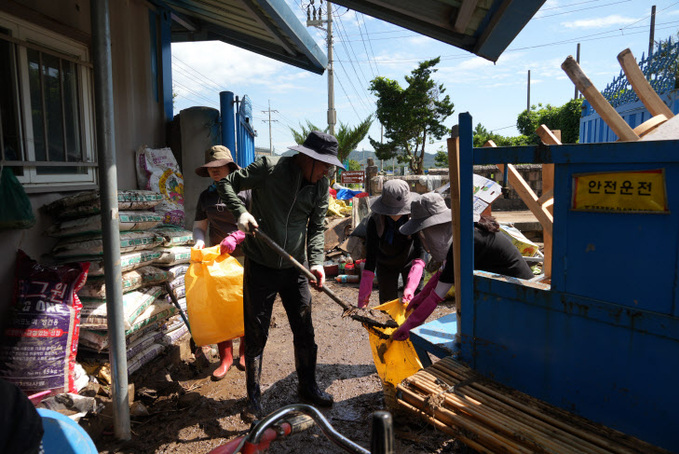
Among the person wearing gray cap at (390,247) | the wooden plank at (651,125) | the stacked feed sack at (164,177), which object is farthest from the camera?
the stacked feed sack at (164,177)

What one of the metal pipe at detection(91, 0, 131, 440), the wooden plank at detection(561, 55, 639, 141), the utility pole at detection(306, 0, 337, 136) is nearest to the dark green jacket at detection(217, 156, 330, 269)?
the metal pipe at detection(91, 0, 131, 440)

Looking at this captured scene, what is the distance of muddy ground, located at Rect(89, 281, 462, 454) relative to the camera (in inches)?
106

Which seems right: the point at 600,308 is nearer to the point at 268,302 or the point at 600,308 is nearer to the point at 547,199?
the point at 547,199

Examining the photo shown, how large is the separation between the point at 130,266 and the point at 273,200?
1300 mm

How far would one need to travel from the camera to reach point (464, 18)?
9.41 ft

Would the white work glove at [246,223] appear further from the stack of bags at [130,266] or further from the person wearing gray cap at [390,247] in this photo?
the person wearing gray cap at [390,247]

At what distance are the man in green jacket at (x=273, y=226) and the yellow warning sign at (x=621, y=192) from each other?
1605mm

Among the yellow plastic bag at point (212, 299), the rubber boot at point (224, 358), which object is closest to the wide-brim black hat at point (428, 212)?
the yellow plastic bag at point (212, 299)

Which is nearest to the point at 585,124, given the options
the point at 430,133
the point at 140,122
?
the point at 140,122

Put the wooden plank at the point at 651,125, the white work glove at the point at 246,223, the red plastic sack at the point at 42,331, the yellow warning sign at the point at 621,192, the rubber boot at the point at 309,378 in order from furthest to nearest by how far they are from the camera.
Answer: the rubber boot at the point at 309,378 → the white work glove at the point at 246,223 → the red plastic sack at the point at 42,331 → the wooden plank at the point at 651,125 → the yellow warning sign at the point at 621,192

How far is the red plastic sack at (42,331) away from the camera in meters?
2.55

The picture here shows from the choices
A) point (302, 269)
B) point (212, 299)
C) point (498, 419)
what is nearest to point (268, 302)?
point (302, 269)

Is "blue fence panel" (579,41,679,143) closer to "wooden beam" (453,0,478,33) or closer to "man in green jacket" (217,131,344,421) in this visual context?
"wooden beam" (453,0,478,33)

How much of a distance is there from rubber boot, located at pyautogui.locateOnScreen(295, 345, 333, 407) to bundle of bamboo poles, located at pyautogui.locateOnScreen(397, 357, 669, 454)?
127 centimetres
